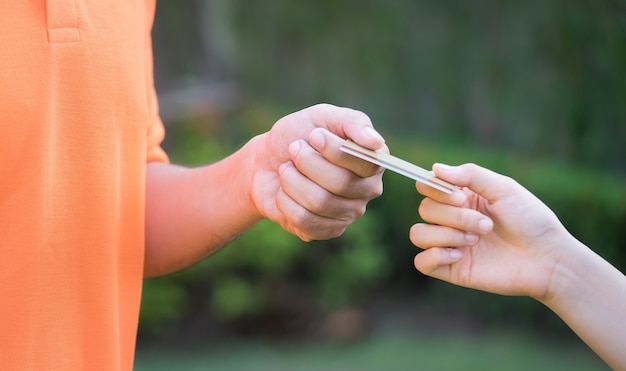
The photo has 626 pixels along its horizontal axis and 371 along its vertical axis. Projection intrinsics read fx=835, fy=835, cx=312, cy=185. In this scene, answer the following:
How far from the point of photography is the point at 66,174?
171 centimetres

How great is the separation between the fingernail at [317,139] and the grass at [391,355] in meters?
4.58

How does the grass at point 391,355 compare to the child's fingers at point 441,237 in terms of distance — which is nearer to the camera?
the child's fingers at point 441,237

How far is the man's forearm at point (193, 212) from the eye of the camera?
2055mm

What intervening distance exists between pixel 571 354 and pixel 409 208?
74.7 inches

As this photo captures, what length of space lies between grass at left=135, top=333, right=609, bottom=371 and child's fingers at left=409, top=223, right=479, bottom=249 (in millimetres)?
4409

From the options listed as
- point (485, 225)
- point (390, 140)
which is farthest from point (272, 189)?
point (390, 140)

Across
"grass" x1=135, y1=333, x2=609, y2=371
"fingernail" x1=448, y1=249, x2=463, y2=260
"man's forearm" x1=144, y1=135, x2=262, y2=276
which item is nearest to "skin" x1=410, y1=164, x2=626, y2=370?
"fingernail" x1=448, y1=249, x2=463, y2=260

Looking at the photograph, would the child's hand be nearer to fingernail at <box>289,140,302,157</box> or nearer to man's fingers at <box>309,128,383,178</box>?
man's fingers at <box>309,128,383,178</box>

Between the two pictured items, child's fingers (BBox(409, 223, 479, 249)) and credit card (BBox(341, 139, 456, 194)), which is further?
child's fingers (BBox(409, 223, 479, 249))

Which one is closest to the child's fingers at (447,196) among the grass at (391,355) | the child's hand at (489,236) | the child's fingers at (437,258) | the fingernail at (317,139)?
the child's hand at (489,236)

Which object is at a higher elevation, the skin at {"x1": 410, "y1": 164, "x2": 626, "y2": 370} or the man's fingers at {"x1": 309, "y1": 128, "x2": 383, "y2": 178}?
the man's fingers at {"x1": 309, "y1": 128, "x2": 383, "y2": 178}

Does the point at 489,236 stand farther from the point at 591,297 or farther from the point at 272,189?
the point at 272,189

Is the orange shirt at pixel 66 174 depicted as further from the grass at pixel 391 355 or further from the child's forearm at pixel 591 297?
the grass at pixel 391 355

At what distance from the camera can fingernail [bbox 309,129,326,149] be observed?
1.75 metres
